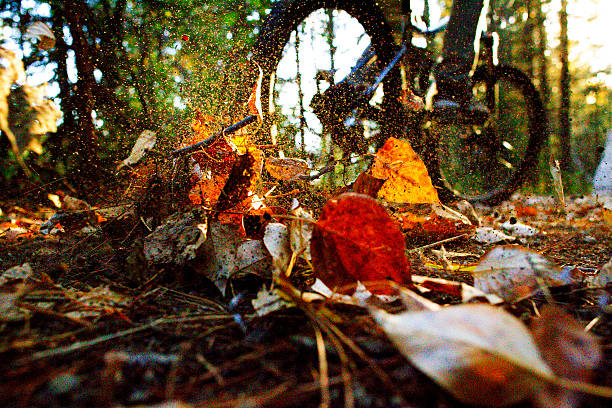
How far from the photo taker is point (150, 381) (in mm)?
431

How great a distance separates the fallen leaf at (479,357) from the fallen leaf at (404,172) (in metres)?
0.83

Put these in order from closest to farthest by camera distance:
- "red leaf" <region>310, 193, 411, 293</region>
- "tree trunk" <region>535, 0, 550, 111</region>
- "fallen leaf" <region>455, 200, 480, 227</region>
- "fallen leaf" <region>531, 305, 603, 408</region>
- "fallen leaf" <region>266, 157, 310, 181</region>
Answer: "fallen leaf" <region>531, 305, 603, 408</region> → "red leaf" <region>310, 193, 411, 293</region> → "fallen leaf" <region>266, 157, 310, 181</region> → "fallen leaf" <region>455, 200, 480, 227</region> → "tree trunk" <region>535, 0, 550, 111</region>

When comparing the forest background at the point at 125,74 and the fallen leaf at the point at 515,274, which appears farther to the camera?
the forest background at the point at 125,74

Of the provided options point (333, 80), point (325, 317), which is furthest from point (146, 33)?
point (325, 317)

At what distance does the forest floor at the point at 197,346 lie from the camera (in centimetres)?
40

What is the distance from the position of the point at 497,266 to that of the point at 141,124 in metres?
2.91

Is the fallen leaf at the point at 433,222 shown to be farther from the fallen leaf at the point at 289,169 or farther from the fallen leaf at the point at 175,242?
the fallen leaf at the point at 175,242

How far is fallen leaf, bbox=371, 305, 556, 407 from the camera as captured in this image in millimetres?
363

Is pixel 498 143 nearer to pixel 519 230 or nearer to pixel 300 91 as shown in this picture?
pixel 519 230

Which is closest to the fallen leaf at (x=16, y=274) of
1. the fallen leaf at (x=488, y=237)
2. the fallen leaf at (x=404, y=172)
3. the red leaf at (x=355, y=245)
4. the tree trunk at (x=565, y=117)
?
the red leaf at (x=355, y=245)

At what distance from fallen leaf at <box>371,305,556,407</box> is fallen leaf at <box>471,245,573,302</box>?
0.34 metres

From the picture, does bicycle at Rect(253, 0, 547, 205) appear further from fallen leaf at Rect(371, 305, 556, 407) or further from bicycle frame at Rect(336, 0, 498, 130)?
fallen leaf at Rect(371, 305, 556, 407)

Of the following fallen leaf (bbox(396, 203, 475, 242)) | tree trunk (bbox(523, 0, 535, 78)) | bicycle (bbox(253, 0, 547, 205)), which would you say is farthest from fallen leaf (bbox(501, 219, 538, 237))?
tree trunk (bbox(523, 0, 535, 78))

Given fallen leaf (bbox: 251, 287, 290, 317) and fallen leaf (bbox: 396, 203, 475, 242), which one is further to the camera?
fallen leaf (bbox: 396, 203, 475, 242)
